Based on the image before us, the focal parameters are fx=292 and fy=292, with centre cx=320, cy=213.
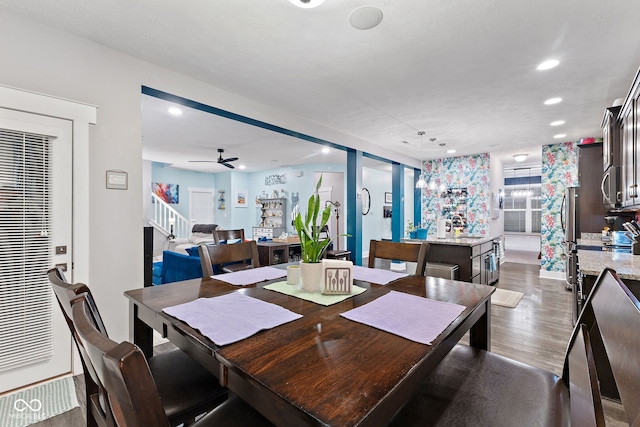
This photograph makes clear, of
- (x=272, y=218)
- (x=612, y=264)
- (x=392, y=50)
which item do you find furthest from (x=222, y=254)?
(x=272, y=218)

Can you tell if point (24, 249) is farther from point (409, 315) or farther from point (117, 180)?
point (409, 315)

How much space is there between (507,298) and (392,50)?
364cm

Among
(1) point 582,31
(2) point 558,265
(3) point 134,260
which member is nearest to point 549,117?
(1) point 582,31

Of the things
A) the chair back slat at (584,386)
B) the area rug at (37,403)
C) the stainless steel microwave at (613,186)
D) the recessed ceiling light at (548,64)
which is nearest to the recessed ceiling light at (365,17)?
the recessed ceiling light at (548,64)

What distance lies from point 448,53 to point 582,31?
34.5 inches

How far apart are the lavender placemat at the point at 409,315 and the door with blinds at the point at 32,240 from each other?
7.33 ft

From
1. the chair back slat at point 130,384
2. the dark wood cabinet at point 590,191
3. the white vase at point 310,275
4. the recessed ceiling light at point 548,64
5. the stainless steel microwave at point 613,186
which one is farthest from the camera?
the dark wood cabinet at point 590,191

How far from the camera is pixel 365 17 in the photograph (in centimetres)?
194

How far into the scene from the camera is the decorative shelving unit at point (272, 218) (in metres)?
8.36

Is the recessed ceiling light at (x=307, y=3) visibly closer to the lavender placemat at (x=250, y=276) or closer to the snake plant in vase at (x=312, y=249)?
the snake plant in vase at (x=312, y=249)

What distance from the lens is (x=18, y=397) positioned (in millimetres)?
1879

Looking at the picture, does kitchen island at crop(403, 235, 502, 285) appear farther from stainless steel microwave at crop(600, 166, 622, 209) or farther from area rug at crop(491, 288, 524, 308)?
stainless steel microwave at crop(600, 166, 622, 209)

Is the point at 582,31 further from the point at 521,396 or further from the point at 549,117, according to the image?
the point at 521,396

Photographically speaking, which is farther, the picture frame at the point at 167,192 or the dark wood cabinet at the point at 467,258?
the picture frame at the point at 167,192
